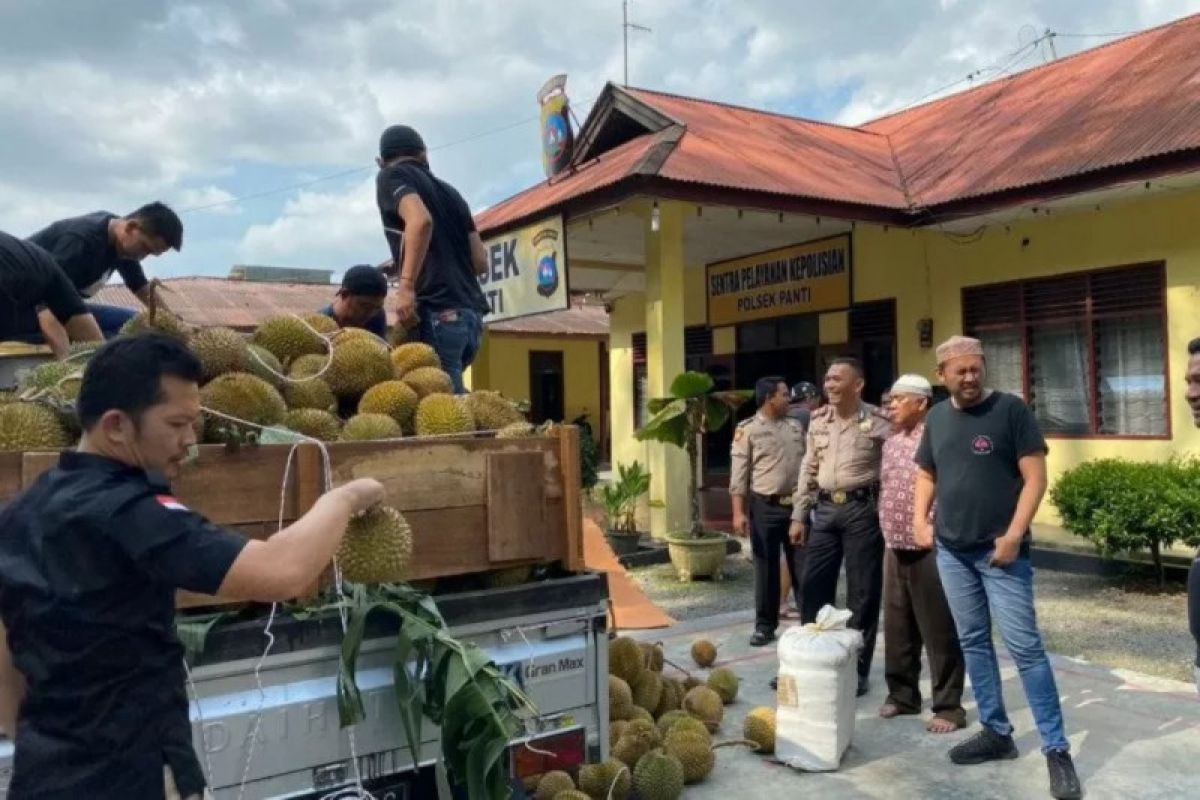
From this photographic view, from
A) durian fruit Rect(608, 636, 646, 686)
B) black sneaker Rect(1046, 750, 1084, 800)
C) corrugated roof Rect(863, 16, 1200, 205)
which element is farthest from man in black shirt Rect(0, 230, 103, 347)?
corrugated roof Rect(863, 16, 1200, 205)

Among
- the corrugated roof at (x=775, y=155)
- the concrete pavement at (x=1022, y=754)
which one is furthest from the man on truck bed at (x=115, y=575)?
the corrugated roof at (x=775, y=155)

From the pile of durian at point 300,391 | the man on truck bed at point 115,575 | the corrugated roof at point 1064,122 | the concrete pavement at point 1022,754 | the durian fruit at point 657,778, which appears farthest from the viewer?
the corrugated roof at point 1064,122

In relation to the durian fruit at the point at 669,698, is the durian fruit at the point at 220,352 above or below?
above

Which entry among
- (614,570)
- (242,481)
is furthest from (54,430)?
(614,570)

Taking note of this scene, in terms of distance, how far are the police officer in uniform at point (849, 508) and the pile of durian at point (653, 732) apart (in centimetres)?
74

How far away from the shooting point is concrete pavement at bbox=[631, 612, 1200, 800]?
3.85 metres

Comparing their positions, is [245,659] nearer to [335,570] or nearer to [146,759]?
[335,570]

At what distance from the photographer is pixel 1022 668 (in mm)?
3840

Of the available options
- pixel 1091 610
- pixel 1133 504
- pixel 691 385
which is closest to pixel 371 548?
pixel 691 385

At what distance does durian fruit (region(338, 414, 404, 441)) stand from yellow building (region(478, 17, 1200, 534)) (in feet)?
19.1

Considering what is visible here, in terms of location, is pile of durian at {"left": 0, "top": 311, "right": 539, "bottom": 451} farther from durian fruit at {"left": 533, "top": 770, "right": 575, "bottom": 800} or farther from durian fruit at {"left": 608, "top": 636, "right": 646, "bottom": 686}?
durian fruit at {"left": 608, "top": 636, "right": 646, "bottom": 686}

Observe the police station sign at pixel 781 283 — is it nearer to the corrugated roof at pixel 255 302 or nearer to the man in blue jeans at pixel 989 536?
the corrugated roof at pixel 255 302

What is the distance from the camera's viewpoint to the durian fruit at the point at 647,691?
4.12 meters

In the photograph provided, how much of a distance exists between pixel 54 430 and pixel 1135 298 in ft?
28.2
